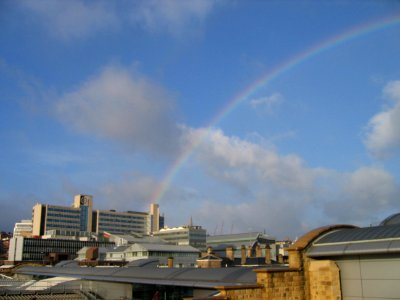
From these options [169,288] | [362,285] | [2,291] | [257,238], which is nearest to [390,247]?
[362,285]

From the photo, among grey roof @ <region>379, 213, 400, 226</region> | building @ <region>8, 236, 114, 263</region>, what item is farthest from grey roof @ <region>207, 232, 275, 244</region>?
grey roof @ <region>379, 213, 400, 226</region>

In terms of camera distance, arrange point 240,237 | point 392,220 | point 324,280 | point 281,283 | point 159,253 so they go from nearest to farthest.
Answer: point 281,283, point 324,280, point 392,220, point 159,253, point 240,237

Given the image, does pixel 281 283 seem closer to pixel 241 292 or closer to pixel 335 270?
pixel 241 292

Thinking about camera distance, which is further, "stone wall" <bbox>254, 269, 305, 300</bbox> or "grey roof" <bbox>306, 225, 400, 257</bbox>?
"stone wall" <bbox>254, 269, 305, 300</bbox>

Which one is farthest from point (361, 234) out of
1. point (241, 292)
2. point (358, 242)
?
point (241, 292)

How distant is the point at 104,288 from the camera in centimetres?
4994

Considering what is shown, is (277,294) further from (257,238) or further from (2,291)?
(257,238)

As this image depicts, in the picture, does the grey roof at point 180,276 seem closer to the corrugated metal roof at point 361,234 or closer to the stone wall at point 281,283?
the stone wall at point 281,283

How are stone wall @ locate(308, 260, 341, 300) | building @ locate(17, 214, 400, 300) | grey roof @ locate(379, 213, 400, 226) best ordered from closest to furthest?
building @ locate(17, 214, 400, 300) < stone wall @ locate(308, 260, 341, 300) < grey roof @ locate(379, 213, 400, 226)

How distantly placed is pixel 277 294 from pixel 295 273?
144 centimetres

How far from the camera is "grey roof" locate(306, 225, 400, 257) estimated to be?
17625mm

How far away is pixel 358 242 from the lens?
18906 millimetres

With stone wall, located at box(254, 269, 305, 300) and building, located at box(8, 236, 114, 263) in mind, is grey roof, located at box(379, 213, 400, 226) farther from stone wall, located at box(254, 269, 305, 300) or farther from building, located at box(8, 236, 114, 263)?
building, located at box(8, 236, 114, 263)

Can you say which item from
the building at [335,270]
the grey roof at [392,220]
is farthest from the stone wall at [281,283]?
the grey roof at [392,220]
